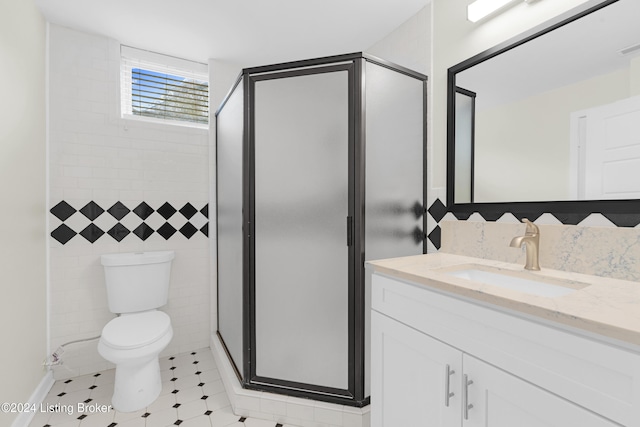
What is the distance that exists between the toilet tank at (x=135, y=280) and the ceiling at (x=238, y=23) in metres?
1.60

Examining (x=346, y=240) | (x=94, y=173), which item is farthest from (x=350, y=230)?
(x=94, y=173)

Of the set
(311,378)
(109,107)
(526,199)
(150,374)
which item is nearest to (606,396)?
(526,199)

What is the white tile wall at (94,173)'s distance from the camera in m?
2.11

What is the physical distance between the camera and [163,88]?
251 cm

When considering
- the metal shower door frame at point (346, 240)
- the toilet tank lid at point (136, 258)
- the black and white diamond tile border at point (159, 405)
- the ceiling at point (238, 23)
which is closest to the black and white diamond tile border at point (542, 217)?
the metal shower door frame at point (346, 240)

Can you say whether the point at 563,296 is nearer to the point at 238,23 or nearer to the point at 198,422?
the point at 198,422

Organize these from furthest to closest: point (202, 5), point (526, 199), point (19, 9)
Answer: point (202, 5)
point (19, 9)
point (526, 199)

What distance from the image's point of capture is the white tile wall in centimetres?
211

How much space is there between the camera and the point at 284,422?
5.54 ft

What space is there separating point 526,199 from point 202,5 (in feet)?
6.92

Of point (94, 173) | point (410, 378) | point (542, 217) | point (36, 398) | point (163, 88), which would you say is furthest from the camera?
point (163, 88)

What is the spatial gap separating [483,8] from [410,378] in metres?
1.74

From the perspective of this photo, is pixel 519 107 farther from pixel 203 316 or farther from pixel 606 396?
pixel 203 316

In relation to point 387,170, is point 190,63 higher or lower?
higher
